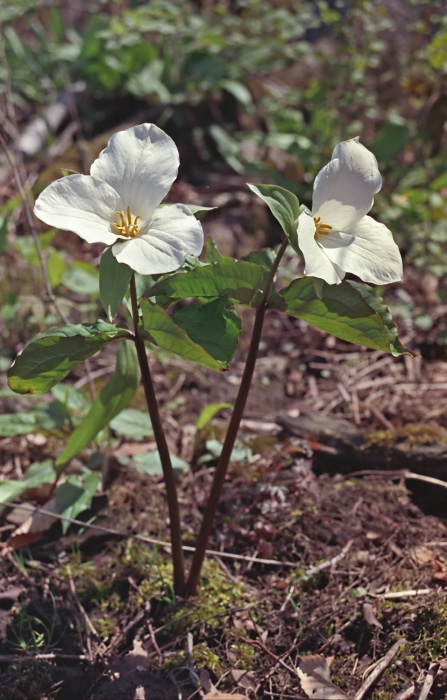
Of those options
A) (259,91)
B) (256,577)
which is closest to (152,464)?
(256,577)

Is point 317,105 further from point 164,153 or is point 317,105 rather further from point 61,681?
point 61,681

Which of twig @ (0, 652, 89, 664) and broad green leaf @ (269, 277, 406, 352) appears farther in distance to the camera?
twig @ (0, 652, 89, 664)

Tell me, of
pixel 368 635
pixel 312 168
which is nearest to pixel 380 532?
pixel 368 635

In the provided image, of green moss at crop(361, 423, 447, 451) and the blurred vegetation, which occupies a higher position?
the blurred vegetation

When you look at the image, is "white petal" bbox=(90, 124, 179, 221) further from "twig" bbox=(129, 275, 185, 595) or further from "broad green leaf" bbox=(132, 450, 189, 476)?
"broad green leaf" bbox=(132, 450, 189, 476)

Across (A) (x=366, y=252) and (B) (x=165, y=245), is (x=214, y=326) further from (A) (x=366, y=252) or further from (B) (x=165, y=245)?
(A) (x=366, y=252)

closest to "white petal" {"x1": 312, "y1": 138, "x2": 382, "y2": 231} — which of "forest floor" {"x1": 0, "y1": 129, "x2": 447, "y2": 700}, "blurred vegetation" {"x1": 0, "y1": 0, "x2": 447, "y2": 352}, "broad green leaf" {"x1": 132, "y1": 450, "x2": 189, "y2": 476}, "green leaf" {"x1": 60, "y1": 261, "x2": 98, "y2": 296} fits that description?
"forest floor" {"x1": 0, "y1": 129, "x2": 447, "y2": 700}
